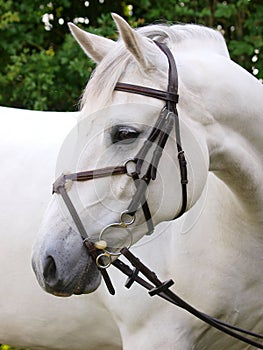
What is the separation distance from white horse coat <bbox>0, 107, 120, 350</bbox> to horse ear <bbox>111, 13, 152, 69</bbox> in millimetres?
925

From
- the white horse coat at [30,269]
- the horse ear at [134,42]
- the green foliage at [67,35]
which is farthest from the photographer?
the green foliage at [67,35]

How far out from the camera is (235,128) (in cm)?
233

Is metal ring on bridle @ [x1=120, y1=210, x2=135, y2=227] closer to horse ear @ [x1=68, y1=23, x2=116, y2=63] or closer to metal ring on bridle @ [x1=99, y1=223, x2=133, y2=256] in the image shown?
metal ring on bridle @ [x1=99, y1=223, x2=133, y2=256]

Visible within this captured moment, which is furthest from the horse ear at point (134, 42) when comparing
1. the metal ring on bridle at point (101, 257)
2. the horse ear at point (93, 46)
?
the metal ring on bridle at point (101, 257)

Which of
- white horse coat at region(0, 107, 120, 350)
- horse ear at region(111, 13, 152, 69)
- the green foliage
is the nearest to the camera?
horse ear at region(111, 13, 152, 69)

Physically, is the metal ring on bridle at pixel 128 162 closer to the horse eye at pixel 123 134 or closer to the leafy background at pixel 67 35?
the horse eye at pixel 123 134

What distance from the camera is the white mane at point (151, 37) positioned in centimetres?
217

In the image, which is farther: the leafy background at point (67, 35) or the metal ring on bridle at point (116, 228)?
the leafy background at point (67, 35)

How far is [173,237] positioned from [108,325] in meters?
0.48

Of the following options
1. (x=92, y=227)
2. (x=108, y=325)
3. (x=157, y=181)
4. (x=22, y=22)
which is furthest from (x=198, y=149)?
(x=22, y=22)

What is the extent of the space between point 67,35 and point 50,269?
9.50ft

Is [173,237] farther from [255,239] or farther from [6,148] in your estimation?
[6,148]

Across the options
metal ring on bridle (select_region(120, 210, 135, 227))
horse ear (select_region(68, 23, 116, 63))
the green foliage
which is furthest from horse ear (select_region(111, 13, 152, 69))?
the green foliage

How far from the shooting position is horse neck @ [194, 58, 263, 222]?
7.50 ft
